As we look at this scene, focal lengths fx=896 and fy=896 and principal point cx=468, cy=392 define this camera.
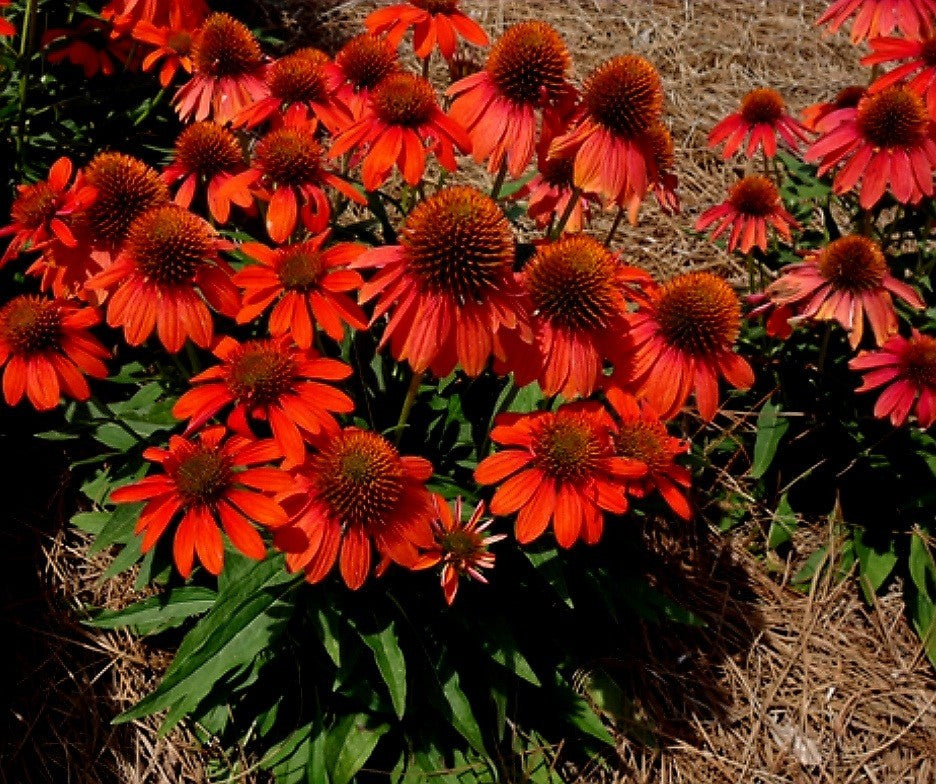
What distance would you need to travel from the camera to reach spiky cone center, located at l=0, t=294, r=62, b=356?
1773mm

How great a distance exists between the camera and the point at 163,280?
1655 millimetres

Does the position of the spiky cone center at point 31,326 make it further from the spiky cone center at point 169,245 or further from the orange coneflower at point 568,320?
the orange coneflower at point 568,320

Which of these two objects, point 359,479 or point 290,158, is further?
point 290,158

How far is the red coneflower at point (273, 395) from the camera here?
5.23ft

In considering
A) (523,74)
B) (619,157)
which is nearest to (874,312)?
(619,157)

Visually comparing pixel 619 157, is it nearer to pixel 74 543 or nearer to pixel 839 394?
pixel 839 394

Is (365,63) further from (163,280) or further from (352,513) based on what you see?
(352,513)

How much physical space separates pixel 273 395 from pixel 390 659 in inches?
22.6

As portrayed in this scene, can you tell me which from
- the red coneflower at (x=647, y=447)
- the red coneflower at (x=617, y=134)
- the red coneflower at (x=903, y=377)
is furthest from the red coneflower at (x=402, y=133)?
the red coneflower at (x=903, y=377)

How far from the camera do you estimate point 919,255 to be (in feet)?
8.77

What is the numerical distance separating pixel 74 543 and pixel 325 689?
856 mm

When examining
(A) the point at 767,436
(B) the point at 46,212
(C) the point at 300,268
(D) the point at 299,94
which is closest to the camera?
(C) the point at 300,268

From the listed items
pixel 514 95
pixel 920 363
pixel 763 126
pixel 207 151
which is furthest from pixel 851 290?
pixel 207 151

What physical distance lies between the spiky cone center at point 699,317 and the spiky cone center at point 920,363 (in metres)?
0.73
